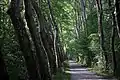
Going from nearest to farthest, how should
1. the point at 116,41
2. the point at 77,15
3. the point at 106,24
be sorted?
the point at 116,41 < the point at 106,24 < the point at 77,15

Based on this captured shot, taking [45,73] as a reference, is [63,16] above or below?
above

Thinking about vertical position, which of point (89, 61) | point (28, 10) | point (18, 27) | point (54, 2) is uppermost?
point (54, 2)

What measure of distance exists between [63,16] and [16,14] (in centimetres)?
2443

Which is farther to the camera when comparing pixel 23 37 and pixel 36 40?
pixel 36 40

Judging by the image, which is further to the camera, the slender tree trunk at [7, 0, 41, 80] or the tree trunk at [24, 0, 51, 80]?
the tree trunk at [24, 0, 51, 80]

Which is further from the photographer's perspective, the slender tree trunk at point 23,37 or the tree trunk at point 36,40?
the tree trunk at point 36,40

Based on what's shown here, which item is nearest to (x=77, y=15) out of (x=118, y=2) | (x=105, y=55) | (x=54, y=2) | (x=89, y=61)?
(x=89, y=61)

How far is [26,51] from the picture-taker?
39.5ft

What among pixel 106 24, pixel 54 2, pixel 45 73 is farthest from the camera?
pixel 54 2

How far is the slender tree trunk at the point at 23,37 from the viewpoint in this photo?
11812mm

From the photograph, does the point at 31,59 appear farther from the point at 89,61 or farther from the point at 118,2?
the point at 89,61

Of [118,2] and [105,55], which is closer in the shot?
[118,2]

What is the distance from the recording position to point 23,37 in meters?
12.0

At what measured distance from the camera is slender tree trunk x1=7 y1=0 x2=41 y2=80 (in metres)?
11.8
